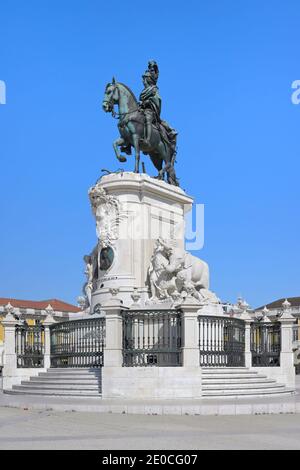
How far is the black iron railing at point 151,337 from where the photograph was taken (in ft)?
58.4

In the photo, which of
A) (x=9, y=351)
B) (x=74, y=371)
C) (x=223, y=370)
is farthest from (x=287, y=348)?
(x=9, y=351)

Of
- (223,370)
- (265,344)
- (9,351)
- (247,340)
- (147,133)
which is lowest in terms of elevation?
(223,370)

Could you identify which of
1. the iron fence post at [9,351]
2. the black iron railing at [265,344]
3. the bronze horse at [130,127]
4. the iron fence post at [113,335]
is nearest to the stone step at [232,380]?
the iron fence post at [113,335]

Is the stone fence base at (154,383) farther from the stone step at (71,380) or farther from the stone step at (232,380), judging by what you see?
the stone step at (71,380)

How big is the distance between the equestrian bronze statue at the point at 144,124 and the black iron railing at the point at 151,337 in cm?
676

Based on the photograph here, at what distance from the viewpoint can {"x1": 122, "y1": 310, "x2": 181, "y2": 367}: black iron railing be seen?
17812mm

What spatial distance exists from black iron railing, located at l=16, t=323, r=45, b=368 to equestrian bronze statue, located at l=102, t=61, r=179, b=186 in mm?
6360

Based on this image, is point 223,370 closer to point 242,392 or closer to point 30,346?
point 242,392

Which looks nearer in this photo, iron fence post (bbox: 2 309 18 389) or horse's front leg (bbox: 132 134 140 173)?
iron fence post (bbox: 2 309 18 389)

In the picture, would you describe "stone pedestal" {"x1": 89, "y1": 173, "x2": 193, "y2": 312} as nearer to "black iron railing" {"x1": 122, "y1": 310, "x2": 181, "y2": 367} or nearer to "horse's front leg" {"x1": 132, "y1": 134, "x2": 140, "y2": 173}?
"horse's front leg" {"x1": 132, "y1": 134, "x2": 140, "y2": 173}

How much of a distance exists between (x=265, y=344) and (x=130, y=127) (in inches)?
336

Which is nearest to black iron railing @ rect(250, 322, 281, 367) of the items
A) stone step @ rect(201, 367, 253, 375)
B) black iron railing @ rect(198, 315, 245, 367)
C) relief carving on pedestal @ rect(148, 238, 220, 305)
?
black iron railing @ rect(198, 315, 245, 367)

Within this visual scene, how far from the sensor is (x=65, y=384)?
59.3 feet
